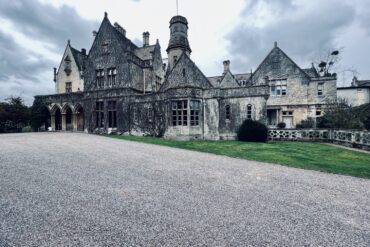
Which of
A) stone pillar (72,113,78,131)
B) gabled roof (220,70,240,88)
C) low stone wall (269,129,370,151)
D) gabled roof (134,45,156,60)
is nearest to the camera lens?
low stone wall (269,129,370,151)

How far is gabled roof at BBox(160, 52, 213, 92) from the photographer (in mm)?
21812

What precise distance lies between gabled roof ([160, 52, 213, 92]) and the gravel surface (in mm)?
A: 15275

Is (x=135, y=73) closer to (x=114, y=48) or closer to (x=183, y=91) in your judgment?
(x=114, y=48)

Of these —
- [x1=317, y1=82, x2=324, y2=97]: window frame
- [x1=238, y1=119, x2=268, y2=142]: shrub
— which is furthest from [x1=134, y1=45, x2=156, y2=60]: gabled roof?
[x1=317, y1=82, x2=324, y2=97]: window frame

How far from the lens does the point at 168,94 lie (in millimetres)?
21078

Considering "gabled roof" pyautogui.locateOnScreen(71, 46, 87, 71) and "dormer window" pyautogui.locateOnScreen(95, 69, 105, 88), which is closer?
"dormer window" pyautogui.locateOnScreen(95, 69, 105, 88)

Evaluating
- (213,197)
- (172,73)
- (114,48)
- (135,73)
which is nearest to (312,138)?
(172,73)

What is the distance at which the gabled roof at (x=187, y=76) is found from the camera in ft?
71.6

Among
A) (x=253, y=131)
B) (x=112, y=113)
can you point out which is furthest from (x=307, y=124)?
(x=112, y=113)

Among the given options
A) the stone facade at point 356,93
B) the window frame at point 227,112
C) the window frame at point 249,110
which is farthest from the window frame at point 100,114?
the stone facade at point 356,93

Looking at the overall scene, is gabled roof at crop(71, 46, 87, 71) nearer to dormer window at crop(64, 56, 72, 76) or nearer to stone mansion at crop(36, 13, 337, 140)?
stone mansion at crop(36, 13, 337, 140)

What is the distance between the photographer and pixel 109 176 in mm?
6770

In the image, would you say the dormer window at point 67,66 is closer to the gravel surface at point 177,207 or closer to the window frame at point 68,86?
the window frame at point 68,86

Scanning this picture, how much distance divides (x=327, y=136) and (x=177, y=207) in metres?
21.5
